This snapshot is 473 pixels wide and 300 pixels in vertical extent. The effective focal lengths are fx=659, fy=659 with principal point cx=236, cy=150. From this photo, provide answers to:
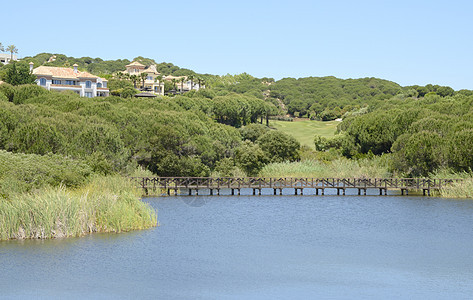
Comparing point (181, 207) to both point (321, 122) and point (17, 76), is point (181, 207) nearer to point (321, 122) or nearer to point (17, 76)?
point (17, 76)

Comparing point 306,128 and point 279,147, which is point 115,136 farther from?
point 306,128

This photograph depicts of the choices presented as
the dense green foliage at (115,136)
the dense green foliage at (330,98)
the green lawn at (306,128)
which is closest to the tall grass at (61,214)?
the dense green foliage at (115,136)

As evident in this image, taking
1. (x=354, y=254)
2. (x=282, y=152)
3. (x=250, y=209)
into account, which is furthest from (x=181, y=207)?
(x=282, y=152)

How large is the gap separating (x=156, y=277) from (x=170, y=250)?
538 centimetres

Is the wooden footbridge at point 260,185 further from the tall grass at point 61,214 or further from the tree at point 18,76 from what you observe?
the tree at point 18,76

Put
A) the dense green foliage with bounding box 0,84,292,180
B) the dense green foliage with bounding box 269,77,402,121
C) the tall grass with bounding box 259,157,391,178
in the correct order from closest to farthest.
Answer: the dense green foliage with bounding box 0,84,292,180 < the tall grass with bounding box 259,157,391,178 < the dense green foliage with bounding box 269,77,402,121

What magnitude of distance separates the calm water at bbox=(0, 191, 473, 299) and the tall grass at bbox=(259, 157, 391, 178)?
23.8 meters

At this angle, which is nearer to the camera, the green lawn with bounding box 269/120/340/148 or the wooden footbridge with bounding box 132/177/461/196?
the wooden footbridge with bounding box 132/177/461/196

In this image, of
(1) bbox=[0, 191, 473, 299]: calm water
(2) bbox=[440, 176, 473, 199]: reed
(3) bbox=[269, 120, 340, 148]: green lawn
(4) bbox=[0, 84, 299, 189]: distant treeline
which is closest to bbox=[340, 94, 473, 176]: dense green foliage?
(2) bbox=[440, 176, 473, 199]: reed

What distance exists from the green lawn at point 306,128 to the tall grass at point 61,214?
8144cm

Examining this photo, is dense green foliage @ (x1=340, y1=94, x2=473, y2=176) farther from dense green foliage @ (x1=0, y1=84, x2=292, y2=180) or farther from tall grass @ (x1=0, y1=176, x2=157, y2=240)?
tall grass @ (x1=0, y1=176, x2=157, y2=240)

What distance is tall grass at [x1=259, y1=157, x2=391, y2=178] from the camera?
70.6m

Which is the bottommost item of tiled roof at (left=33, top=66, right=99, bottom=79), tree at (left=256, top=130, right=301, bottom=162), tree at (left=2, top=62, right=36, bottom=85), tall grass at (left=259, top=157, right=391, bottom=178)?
tall grass at (left=259, top=157, right=391, bottom=178)

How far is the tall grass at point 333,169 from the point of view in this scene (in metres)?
70.6
